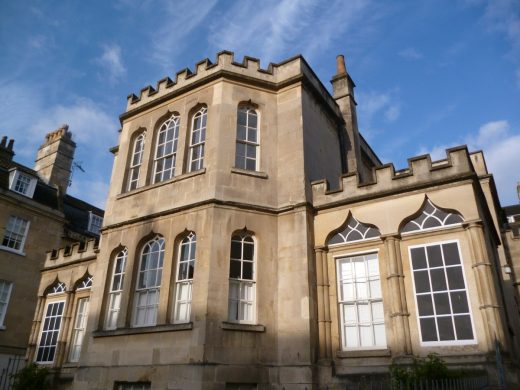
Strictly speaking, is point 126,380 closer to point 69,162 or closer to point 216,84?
point 216,84

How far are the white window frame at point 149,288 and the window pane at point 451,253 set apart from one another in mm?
7279

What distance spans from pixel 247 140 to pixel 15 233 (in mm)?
13570

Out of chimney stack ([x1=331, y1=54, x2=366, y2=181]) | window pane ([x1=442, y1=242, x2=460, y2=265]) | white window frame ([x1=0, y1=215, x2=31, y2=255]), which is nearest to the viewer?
window pane ([x1=442, y1=242, x2=460, y2=265])

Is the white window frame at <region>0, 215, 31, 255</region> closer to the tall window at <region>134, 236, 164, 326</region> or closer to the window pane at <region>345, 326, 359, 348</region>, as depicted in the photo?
the tall window at <region>134, 236, 164, 326</region>

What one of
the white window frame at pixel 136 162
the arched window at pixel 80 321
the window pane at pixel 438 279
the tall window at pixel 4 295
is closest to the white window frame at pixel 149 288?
the white window frame at pixel 136 162

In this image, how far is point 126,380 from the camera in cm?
1090

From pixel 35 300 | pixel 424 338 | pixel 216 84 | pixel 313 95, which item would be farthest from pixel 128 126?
pixel 424 338

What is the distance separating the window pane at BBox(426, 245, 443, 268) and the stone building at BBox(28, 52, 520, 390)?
1.3 inches

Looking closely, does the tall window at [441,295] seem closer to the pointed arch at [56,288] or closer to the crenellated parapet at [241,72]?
the crenellated parapet at [241,72]

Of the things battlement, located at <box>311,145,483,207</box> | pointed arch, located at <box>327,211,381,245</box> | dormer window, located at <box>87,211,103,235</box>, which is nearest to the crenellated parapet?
battlement, located at <box>311,145,483,207</box>

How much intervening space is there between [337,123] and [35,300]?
15.6 metres

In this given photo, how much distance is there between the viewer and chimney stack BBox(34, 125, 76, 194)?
2543 centimetres

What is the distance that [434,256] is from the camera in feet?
33.6

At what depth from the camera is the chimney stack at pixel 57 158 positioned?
25.4 meters
